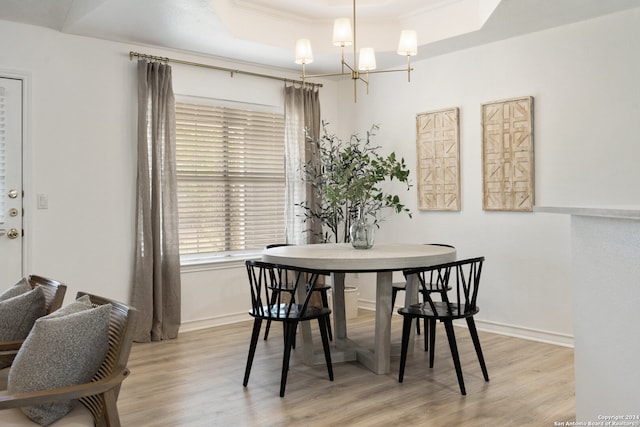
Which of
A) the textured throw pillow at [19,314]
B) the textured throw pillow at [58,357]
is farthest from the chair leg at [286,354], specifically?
the textured throw pillow at [58,357]

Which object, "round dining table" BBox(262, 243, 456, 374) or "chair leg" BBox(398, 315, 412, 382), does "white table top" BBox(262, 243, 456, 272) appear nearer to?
"round dining table" BBox(262, 243, 456, 374)

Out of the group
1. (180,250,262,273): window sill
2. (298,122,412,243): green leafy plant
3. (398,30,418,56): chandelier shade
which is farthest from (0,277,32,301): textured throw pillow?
(298,122,412,243): green leafy plant

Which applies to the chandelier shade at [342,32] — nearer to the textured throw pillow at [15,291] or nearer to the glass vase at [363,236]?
the glass vase at [363,236]

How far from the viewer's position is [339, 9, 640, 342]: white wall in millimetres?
4156

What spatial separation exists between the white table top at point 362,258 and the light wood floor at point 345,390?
74 centimetres

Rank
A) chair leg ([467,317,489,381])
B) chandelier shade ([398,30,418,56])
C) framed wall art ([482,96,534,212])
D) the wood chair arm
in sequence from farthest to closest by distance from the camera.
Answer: framed wall art ([482,96,534,212])
chandelier shade ([398,30,418,56])
chair leg ([467,317,489,381])
the wood chair arm

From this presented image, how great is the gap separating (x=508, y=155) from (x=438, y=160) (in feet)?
2.42

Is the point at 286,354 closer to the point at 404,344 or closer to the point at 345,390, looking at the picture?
the point at 345,390

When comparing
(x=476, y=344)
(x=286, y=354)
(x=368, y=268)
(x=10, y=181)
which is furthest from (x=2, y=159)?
(x=476, y=344)

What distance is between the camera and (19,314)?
2506mm

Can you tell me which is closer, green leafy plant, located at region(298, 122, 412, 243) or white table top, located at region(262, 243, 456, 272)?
white table top, located at region(262, 243, 456, 272)

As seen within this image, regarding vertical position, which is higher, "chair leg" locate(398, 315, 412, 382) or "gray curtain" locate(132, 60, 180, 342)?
"gray curtain" locate(132, 60, 180, 342)

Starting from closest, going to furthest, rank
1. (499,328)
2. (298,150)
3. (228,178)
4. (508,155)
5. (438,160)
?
(508,155), (499,328), (438,160), (228,178), (298,150)

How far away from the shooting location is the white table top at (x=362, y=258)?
347 cm
